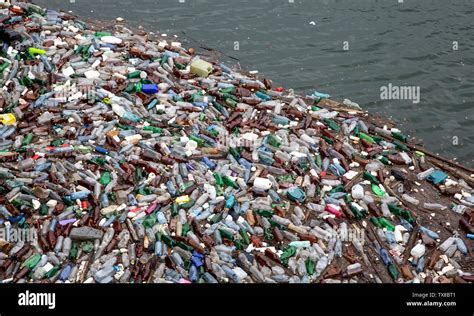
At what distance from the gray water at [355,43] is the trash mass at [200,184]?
4.59 ft

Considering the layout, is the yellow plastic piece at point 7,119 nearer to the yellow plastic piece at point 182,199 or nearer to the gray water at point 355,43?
the yellow plastic piece at point 182,199

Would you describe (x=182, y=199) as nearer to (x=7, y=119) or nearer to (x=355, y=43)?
(x=7, y=119)

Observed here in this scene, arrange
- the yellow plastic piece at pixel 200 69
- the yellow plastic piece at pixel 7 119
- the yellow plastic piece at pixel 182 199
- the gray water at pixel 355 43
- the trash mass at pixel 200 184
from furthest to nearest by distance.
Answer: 1. the gray water at pixel 355 43
2. the yellow plastic piece at pixel 200 69
3. the yellow plastic piece at pixel 7 119
4. the yellow plastic piece at pixel 182 199
5. the trash mass at pixel 200 184

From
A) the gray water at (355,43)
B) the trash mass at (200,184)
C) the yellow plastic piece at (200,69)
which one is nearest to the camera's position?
the trash mass at (200,184)

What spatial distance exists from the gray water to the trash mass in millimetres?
1400

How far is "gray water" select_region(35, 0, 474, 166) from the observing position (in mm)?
15711

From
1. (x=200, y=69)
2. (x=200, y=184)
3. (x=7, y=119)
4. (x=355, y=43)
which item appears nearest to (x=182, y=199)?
(x=200, y=184)

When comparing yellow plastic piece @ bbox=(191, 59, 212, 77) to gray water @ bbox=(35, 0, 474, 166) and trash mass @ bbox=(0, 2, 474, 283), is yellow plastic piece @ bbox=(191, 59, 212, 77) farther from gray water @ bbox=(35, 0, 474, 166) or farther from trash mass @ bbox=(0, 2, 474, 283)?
gray water @ bbox=(35, 0, 474, 166)

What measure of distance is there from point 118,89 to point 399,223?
7882mm

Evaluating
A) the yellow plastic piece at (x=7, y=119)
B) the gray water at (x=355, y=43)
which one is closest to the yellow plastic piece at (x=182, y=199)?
the yellow plastic piece at (x=7, y=119)

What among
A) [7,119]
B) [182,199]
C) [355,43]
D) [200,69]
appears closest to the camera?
[182,199]

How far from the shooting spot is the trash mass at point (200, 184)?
31.1ft

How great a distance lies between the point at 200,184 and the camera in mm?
10945

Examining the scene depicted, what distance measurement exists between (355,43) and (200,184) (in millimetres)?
10390
